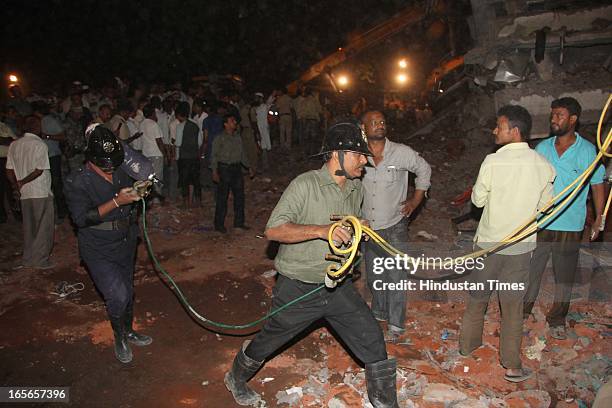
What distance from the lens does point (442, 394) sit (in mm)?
3723

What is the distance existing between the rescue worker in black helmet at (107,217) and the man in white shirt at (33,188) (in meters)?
2.61

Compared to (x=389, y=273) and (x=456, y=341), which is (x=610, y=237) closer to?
(x=456, y=341)

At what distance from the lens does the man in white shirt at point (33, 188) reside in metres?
6.05

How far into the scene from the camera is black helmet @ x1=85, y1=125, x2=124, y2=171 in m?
3.88

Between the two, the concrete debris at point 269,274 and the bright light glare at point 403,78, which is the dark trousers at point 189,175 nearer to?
the concrete debris at point 269,274

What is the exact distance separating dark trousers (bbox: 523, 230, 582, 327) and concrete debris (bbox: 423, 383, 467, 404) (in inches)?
55.5

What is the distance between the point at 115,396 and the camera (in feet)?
12.7

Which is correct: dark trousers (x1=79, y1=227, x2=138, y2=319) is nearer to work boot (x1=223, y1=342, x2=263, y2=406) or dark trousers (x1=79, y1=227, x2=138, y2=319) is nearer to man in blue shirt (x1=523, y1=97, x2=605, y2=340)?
work boot (x1=223, y1=342, x2=263, y2=406)

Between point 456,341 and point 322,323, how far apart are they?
1.35 m

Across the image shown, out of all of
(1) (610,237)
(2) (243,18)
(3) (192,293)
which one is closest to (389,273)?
(3) (192,293)

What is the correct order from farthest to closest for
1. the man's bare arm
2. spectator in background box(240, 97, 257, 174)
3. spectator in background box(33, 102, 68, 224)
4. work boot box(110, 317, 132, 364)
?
spectator in background box(240, 97, 257, 174), spectator in background box(33, 102, 68, 224), work boot box(110, 317, 132, 364), the man's bare arm

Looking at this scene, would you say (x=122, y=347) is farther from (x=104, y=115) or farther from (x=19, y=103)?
(x=19, y=103)

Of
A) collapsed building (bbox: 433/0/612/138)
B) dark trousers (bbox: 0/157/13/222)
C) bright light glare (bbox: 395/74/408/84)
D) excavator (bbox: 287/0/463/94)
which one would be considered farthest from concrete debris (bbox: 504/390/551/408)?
bright light glare (bbox: 395/74/408/84)

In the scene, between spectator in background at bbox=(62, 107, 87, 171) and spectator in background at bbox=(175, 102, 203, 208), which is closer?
spectator in background at bbox=(62, 107, 87, 171)
